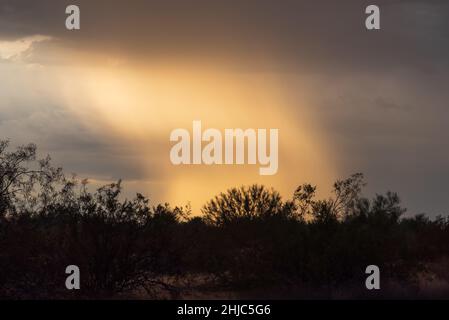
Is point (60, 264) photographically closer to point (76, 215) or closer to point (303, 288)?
point (76, 215)

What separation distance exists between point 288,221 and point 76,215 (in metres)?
7.61

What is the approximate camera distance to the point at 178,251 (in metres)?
24.9

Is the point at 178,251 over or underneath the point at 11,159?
underneath

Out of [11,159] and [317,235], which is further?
[317,235]

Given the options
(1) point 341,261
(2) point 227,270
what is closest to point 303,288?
(1) point 341,261

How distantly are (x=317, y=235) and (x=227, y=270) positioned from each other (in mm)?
3446
